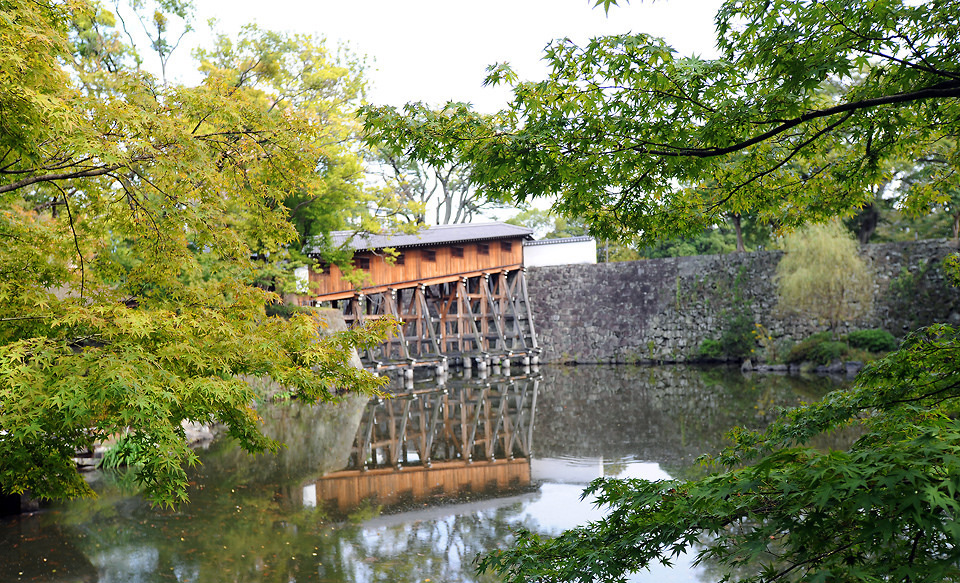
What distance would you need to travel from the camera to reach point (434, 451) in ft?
29.1

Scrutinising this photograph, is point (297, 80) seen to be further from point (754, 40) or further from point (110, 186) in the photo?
point (754, 40)

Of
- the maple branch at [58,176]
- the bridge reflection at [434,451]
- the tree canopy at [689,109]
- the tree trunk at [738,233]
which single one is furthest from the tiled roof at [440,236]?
the tree canopy at [689,109]

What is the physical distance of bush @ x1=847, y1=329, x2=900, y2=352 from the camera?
16031 mm

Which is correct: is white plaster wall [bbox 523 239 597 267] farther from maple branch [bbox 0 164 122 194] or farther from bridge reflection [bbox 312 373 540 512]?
maple branch [bbox 0 164 122 194]

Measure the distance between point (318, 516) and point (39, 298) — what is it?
135 inches

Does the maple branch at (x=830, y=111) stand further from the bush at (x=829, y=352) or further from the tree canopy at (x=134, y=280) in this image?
the bush at (x=829, y=352)

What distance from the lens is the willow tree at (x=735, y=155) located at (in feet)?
6.13

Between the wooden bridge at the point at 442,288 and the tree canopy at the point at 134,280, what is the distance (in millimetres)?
9810

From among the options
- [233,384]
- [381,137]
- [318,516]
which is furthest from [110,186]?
[318,516]

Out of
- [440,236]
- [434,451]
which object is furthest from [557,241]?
[434,451]

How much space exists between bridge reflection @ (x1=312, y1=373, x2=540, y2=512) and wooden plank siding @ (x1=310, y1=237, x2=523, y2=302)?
354 centimetres

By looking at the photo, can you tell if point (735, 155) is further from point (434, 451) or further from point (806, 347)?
point (806, 347)

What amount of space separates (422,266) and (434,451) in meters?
9.93

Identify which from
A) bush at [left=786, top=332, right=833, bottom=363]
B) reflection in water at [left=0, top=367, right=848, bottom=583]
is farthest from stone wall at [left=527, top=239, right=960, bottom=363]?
reflection in water at [left=0, top=367, right=848, bottom=583]
